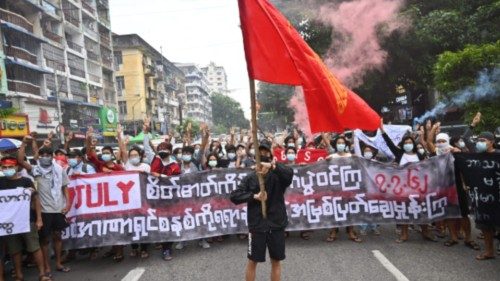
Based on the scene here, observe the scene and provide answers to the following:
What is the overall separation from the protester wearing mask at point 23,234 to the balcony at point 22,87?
24.6 meters

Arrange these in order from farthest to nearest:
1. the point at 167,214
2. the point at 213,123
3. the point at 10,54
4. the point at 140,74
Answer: the point at 213,123, the point at 140,74, the point at 10,54, the point at 167,214

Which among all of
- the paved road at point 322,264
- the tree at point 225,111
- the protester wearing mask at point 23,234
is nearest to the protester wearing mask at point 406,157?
the paved road at point 322,264

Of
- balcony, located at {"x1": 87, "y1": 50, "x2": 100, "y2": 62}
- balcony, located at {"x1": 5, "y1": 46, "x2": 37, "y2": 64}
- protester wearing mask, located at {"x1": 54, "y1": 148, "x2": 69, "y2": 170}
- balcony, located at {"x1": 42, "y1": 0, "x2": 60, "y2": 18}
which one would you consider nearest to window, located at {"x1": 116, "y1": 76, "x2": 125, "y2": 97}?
balcony, located at {"x1": 87, "y1": 50, "x2": 100, "y2": 62}

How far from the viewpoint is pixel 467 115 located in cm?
1182

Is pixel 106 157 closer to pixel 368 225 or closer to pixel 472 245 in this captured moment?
pixel 368 225

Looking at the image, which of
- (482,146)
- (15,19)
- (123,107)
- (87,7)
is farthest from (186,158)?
(123,107)

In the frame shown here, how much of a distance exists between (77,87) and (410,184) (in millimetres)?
35992

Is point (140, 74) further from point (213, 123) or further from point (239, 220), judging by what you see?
point (213, 123)

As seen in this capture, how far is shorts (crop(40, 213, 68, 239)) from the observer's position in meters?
6.27

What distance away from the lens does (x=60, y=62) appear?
35344mm

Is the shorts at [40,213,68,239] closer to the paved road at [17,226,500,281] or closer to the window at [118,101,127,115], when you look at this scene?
the paved road at [17,226,500,281]

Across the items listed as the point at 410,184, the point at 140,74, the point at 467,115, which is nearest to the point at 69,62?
the point at 140,74

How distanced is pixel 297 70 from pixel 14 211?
4.00 metres

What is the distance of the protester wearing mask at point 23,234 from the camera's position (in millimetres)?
5773
